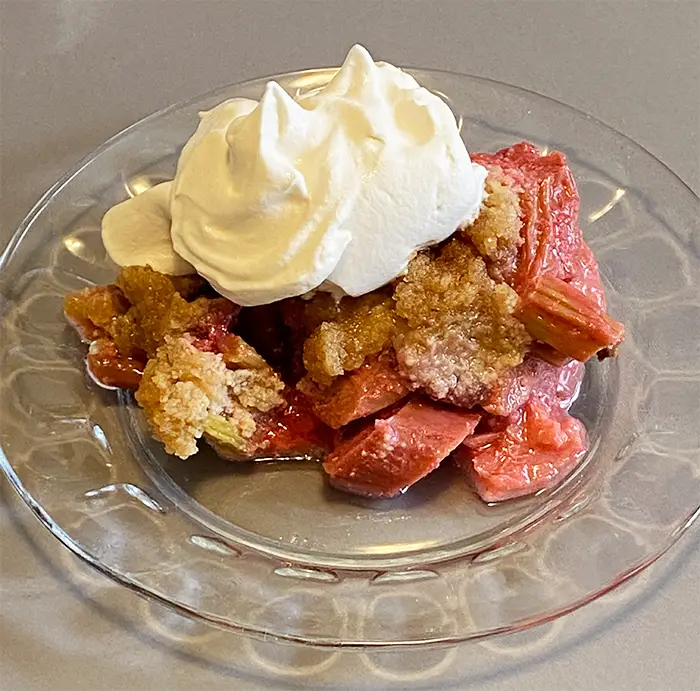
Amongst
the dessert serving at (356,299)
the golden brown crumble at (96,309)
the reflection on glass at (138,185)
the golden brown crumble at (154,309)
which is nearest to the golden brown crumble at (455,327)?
the dessert serving at (356,299)

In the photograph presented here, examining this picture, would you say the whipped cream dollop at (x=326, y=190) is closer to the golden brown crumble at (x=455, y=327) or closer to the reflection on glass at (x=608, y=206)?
the golden brown crumble at (x=455, y=327)

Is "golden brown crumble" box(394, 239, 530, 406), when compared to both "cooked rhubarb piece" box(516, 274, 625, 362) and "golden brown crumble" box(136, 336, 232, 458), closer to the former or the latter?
"cooked rhubarb piece" box(516, 274, 625, 362)

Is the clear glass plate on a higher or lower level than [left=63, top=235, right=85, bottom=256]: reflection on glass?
lower

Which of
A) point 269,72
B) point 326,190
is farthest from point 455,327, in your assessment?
point 269,72

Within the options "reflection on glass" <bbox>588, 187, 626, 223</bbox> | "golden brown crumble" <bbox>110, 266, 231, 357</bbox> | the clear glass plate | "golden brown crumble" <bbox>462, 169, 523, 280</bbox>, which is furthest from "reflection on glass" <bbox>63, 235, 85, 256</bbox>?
"reflection on glass" <bbox>588, 187, 626, 223</bbox>

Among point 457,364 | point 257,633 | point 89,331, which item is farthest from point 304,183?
point 257,633

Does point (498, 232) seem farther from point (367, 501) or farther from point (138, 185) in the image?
point (138, 185)
